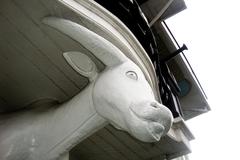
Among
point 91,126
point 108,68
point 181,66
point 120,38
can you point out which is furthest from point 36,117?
point 181,66

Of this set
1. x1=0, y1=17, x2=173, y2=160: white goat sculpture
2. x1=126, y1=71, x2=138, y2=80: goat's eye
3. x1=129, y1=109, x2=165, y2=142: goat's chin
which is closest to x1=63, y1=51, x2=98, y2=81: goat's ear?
x1=0, y1=17, x2=173, y2=160: white goat sculpture

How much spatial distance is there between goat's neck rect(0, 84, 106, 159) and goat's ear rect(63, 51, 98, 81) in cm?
5

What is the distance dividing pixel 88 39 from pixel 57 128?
37 centimetres

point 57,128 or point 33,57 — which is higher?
point 33,57

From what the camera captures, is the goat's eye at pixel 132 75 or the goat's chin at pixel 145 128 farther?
the goat's eye at pixel 132 75

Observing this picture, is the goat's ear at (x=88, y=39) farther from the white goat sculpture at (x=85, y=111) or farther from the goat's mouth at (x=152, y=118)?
the goat's mouth at (x=152, y=118)

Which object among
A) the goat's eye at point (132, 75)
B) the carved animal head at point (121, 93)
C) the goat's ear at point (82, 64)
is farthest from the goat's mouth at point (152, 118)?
the goat's ear at point (82, 64)

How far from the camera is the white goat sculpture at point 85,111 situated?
1.28 metres

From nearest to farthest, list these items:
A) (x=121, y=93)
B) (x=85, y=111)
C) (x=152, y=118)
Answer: (x=152, y=118)
(x=121, y=93)
(x=85, y=111)

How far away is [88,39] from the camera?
4.41 ft

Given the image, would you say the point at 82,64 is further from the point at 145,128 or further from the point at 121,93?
the point at 145,128

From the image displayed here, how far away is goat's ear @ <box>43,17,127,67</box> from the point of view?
1328 mm

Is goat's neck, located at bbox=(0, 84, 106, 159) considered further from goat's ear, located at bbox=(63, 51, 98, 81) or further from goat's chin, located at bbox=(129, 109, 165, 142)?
goat's chin, located at bbox=(129, 109, 165, 142)

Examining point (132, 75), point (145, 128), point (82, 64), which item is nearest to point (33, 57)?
point (82, 64)
